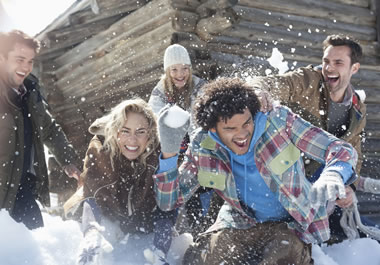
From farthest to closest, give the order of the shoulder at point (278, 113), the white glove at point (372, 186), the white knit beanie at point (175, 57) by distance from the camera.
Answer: the white glove at point (372, 186), the white knit beanie at point (175, 57), the shoulder at point (278, 113)

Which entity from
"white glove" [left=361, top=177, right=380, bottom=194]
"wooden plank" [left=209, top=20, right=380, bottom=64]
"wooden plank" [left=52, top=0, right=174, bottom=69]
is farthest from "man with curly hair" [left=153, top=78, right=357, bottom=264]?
"wooden plank" [left=52, top=0, right=174, bottom=69]

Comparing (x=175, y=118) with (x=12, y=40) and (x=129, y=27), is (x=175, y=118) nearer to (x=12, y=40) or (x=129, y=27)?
(x=12, y=40)

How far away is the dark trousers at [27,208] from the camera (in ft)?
11.5

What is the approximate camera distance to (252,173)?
2543 mm

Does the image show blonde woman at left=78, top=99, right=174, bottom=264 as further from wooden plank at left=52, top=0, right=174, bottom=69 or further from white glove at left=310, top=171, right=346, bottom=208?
wooden plank at left=52, top=0, right=174, bottom=69

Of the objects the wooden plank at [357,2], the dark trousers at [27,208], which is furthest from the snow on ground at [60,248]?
the wooden plank at [357,2]

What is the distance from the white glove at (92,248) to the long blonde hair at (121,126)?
1.83 ft

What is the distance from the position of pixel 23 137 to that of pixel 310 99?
2505mm

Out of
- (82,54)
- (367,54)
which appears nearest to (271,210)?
(367,54)

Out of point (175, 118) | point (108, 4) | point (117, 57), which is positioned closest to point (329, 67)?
point (175, 118)

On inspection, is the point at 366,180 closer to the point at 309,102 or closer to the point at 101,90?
the point at 309,102

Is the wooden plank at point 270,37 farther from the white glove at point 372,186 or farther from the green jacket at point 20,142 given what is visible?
the green jacket at point 20,142

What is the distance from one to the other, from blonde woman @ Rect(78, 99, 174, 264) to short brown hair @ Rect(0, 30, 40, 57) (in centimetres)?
119

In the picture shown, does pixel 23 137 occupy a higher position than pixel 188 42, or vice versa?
pixel 188 42
